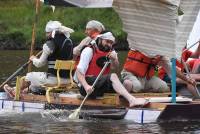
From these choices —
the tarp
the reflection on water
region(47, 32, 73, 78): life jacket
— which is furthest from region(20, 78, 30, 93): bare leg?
the tarp

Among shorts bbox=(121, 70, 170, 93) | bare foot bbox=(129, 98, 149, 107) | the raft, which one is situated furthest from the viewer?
Result: shorts bbox=(121, 70, 170, 93)

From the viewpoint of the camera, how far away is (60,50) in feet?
53.1

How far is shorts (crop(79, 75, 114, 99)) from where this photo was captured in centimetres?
1520

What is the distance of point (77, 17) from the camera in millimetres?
60406

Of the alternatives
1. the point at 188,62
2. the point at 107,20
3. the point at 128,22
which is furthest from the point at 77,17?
the point at 128,22

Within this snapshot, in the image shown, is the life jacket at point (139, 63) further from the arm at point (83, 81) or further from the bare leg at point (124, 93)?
the arm at point (83, 81)

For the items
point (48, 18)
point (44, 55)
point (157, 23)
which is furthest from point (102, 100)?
point (48, 18)

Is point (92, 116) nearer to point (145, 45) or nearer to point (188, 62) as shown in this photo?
point (145, 45)

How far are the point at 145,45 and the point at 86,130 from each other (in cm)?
188

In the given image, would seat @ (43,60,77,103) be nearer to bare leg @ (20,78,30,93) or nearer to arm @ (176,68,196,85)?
bare leg @ (20,78,30,93)

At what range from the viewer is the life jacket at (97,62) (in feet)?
50.4

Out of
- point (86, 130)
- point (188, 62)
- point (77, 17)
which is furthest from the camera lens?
point (77, 17)

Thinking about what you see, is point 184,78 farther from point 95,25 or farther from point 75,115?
point 75,115

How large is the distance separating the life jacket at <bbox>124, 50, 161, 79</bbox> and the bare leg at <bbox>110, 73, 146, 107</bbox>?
Result: 73 cm
